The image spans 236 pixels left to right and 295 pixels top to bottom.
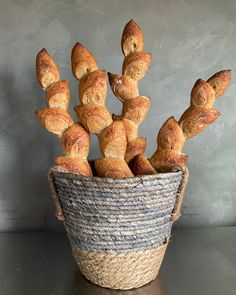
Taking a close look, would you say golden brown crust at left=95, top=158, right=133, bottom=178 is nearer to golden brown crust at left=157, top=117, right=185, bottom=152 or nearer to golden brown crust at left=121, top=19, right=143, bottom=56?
golden brown crust at left=157, top=117, right=185, bottom=152

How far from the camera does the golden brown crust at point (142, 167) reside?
2.38 feet

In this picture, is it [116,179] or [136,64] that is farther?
[136,64]

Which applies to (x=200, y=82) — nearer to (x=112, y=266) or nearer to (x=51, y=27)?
(x=112, y=266)

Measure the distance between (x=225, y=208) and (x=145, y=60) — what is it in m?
0.55

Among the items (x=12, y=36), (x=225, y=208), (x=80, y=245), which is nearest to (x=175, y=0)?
(x=12, y=36)

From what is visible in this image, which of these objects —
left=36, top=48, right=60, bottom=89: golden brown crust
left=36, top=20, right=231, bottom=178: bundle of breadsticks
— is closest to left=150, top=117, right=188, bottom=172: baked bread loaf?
left=36, top=20, right=231, bottom=178: bundle of breadsticks

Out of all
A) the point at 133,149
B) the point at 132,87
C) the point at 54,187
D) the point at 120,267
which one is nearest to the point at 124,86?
the point at 132,87

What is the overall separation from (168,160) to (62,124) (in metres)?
0.20

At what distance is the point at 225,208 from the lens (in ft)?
3.67

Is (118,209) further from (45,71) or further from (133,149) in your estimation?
(45,71)

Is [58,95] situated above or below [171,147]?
above

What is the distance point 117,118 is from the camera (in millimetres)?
775

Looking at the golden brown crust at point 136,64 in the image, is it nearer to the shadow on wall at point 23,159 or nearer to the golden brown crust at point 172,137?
the golden brown crust at point 172,137

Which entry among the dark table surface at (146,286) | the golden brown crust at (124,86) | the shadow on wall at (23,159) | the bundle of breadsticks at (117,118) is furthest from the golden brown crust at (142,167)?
the shadow on wall at (23,159)
